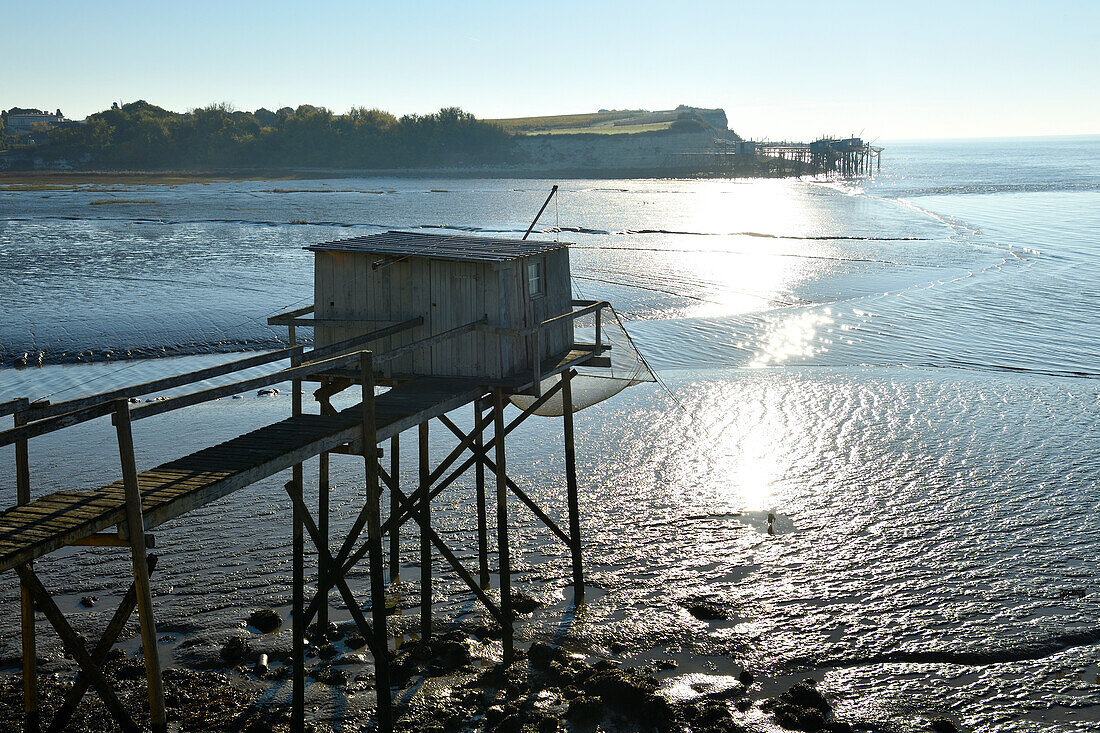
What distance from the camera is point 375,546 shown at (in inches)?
405

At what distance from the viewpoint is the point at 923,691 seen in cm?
1134

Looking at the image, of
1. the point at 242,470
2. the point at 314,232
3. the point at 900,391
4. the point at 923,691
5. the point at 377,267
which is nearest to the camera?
the point at 242,470

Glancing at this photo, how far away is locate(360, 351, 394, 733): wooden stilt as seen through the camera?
9938mm

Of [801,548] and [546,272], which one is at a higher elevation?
[546,272]

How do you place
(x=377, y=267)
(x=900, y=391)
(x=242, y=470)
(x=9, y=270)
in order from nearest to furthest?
(x=242, y=470)
(x=377, y=267)
(x=900, y=391)
(x=9, y=270)

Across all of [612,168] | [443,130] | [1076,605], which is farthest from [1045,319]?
[443,130]

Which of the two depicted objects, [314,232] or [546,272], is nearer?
[546,272]

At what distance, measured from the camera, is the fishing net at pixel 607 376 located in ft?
51.8

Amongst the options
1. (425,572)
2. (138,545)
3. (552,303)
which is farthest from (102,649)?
(552,303)

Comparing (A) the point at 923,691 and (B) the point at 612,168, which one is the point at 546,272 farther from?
(B) the point at 612,168

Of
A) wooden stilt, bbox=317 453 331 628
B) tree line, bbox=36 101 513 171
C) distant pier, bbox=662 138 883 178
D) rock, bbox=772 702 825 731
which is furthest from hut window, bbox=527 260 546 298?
tree line, bbox=36 101 513 171

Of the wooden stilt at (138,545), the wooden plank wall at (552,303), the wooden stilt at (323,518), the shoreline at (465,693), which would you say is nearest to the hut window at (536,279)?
the wooden plank wall at (552,303)

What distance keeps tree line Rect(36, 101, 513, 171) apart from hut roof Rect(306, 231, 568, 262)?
159691 mm

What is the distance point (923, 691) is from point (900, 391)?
14095 millimetres
